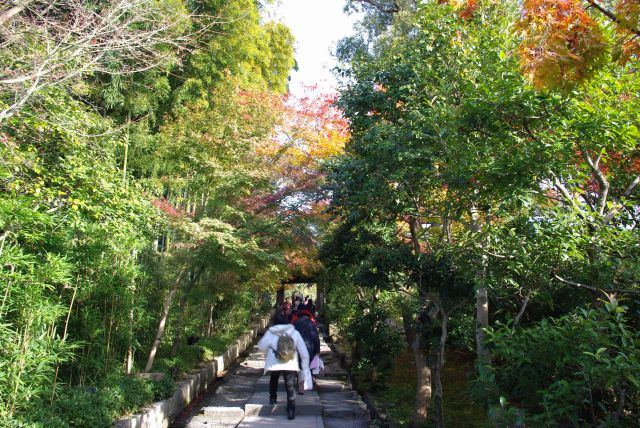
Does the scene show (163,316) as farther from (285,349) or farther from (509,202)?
(509,202)

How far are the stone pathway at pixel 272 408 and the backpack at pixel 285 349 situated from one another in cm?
75

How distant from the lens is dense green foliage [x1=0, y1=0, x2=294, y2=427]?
472cm

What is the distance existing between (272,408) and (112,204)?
10.8 feet

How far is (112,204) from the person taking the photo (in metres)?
5.63

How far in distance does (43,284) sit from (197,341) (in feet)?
24.4

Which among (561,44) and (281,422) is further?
(281,422)

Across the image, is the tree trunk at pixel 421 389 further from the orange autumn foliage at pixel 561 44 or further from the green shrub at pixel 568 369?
the orange autumn foliage at pixel 561 44

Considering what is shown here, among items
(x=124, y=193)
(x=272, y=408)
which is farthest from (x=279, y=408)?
(x=124, y=193)

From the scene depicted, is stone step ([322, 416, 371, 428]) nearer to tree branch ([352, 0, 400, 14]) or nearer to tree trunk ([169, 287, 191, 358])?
tree trunk ([169, 287, 191, 358])

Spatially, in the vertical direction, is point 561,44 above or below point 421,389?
above

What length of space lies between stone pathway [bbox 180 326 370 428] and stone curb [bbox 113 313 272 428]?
0.70 ft

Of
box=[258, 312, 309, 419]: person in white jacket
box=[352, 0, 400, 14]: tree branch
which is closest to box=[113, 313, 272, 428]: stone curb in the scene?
box=[258, 312, 309, 419]: person in white jacket

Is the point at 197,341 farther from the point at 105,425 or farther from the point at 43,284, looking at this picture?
the point at 43,284

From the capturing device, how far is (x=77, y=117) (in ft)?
19.0
